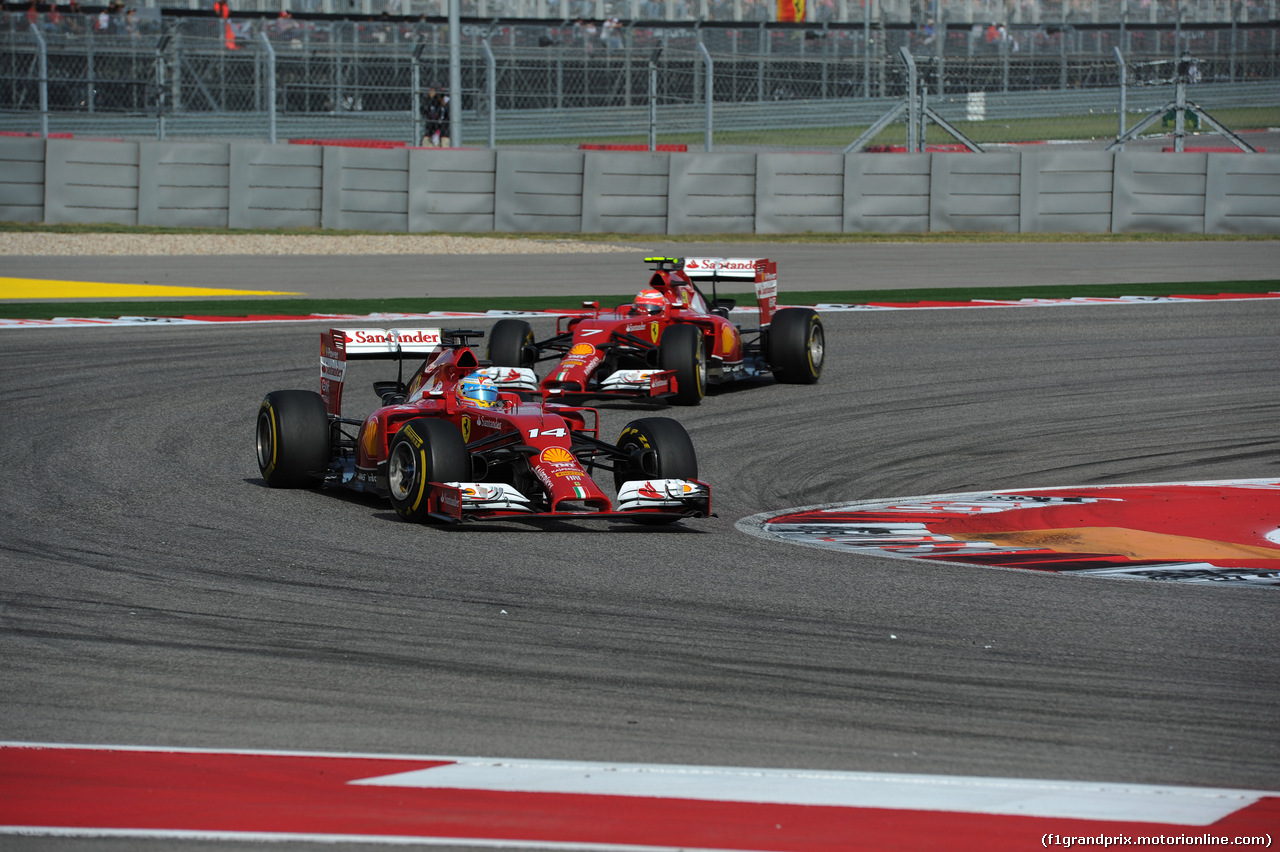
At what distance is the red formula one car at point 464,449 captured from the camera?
26.6 feet

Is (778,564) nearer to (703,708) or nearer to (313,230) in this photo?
(703,708)

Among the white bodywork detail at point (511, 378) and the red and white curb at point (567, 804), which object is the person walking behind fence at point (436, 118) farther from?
the red and white curb at point (567, 804)

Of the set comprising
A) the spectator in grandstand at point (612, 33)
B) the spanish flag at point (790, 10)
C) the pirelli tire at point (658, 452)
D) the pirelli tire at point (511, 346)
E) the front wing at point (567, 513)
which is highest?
the spanish flag at point (790, 10)

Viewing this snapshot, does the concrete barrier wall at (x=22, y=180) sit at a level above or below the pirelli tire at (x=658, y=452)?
above

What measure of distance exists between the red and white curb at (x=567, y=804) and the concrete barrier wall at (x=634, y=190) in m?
21.7

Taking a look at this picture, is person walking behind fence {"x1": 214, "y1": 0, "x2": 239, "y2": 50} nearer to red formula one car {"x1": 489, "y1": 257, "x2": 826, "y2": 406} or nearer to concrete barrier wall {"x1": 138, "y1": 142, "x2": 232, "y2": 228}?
concrete barrier wall {"x1": 138, "y1": 142, "x2": 232, "y2": 228}

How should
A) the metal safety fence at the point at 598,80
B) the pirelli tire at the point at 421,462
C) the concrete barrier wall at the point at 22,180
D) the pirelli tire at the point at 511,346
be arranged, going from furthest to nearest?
the metal safety fence at the point at 598,80, the concrete barrier wall at the point at 22,180, the pirelli tire at the point at 511,346, the pirelli tire at the point at 421,462

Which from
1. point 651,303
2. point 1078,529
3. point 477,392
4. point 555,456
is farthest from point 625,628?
point 651,303

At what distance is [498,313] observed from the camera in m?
18.7

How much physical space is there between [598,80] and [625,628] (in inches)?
1093

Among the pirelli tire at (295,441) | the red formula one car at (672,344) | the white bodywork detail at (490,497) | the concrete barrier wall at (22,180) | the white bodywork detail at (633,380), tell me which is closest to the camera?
the white bodywork detail at (490,497)

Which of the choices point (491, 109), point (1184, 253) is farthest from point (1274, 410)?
point (491, 109)

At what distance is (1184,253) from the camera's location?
80.7ft

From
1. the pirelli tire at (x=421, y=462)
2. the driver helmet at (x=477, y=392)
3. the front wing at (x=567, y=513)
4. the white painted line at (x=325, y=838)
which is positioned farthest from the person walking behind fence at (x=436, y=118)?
the white painted line at (x=325, y=838)
